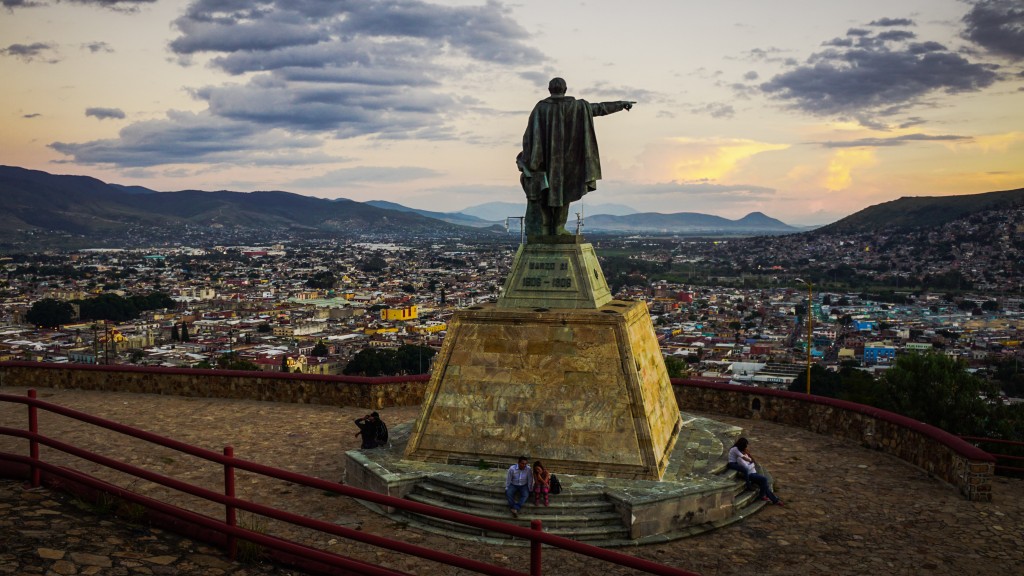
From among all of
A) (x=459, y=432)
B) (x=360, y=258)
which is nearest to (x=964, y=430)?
(x=459, y=432)

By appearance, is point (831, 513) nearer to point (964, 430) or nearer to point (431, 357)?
point (964, 430)

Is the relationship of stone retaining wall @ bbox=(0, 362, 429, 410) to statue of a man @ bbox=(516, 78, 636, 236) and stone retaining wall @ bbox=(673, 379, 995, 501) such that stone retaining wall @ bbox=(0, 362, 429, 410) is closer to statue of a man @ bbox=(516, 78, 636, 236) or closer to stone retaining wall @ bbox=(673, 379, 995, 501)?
statue of a man @ bbox=(516, 78, 636, 236)

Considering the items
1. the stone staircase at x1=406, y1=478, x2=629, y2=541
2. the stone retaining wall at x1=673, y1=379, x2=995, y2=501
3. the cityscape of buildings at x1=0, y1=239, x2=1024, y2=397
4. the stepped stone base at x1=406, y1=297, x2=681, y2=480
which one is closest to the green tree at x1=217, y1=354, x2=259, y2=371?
the cityscape of buildings at x1=0, y1=239, x2=1024, y2=397

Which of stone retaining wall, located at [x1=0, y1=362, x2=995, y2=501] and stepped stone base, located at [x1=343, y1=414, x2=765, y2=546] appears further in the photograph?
stone retaining wall, located at [x1=0, y1=362, x2=995, y2=501]

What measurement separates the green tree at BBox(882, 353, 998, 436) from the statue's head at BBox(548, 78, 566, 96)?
1335 cm

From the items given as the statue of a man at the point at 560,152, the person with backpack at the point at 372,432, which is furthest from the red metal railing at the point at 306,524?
the statue of a man at the point at 560,152

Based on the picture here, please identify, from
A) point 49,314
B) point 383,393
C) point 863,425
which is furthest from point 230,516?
point 49,314

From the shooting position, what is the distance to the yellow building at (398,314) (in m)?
64.6

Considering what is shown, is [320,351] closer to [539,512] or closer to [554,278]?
[554,278]

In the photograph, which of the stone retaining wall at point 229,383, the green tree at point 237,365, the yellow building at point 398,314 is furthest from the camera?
the yellow building at point 398,314

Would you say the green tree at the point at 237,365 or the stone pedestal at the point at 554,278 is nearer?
the stone pedestal at the point at 554,278

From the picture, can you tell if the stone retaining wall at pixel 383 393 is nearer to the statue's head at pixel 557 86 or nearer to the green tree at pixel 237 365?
the statue's head at pixel 557 86

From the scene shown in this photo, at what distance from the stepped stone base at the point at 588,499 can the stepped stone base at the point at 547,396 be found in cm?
24

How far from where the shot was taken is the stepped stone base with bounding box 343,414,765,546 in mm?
8586
